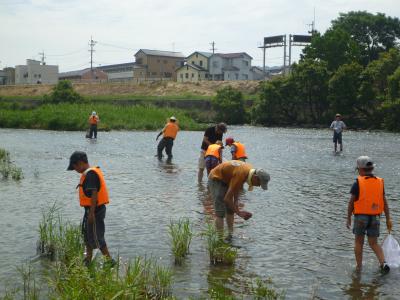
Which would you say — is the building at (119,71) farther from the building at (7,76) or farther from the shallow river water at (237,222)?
the shallow river water at (237,222)

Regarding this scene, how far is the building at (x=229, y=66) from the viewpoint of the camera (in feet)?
390

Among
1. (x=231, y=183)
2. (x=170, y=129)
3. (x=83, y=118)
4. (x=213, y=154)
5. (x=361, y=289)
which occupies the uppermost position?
(x=83, y=118)

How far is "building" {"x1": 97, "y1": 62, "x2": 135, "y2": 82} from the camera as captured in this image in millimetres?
136375

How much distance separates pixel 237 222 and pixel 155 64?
120660 mm

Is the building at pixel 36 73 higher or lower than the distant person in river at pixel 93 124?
higher

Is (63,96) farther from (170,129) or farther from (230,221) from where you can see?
(230,221)

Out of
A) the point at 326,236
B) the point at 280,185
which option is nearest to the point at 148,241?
the point at 326,236

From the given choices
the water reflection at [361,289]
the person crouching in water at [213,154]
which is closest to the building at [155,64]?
the person crouching in water at [213,154]

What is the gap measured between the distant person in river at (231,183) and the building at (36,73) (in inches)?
5522

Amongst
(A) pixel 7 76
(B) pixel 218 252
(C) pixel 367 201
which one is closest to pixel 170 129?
(B) pixel 218 252

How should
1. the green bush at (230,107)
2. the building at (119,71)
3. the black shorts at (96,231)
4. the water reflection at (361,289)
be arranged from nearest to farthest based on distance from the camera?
the water reflection at (361,289)
the black shorts at (96,231)
the green bush at (230,107)
the building at (119,71)

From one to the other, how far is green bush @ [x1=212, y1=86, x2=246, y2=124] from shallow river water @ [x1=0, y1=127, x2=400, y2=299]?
5451 centimetres

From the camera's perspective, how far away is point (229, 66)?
392 ft

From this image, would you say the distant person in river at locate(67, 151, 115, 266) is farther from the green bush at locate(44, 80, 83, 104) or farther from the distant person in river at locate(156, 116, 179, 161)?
the green bush at locate(44, 80, 83, 104)
